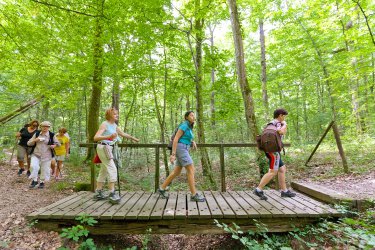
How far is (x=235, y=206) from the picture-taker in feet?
16.5

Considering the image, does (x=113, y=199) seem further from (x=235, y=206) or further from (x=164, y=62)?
(x=164, y=62)

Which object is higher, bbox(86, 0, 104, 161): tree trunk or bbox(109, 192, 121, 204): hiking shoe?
bbox(86, 0, 104, 161): tree trunk

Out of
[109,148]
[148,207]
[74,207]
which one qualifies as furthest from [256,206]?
[74,207]

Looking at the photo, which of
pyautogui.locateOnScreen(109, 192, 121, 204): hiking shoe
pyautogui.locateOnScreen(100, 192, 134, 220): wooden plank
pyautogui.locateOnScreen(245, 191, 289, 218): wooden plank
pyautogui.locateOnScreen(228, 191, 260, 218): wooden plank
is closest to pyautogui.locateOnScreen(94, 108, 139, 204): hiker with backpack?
pyautogui.locateOnScreen(109, 192, 121, 204): hiking shoe

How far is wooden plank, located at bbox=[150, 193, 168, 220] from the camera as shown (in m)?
4.39

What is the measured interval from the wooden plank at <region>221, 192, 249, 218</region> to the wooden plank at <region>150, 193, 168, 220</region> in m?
1.38

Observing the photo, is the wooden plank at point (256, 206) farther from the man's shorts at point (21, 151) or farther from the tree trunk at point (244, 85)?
the man's shorts at point (21, 151)

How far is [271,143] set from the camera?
5293mm

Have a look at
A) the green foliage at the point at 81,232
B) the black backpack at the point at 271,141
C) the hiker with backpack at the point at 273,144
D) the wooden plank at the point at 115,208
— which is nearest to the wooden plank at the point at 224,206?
the hiker with backpack at the point at 273,144

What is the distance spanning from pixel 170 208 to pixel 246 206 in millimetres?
1561

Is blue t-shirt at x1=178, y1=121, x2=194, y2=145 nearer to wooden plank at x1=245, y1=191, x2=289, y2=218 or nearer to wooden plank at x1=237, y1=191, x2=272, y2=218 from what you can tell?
wooden plank at x1=237, y1=191, x2=272, y2=218

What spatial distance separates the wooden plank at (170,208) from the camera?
441cm

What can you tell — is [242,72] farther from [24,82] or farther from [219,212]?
[24,82]

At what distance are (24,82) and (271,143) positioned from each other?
12658mm
